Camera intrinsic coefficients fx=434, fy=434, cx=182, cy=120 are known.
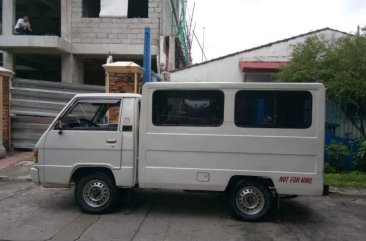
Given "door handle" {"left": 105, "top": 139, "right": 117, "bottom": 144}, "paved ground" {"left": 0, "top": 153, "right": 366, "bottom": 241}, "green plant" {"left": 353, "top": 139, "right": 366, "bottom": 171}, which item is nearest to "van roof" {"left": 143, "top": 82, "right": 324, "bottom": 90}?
"door handle" {"left": 105, "top": 139, "right": 117, "bottom": 144}

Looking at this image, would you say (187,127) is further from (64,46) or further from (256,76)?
(64,46)

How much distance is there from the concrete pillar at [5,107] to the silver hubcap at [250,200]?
795 centimetres

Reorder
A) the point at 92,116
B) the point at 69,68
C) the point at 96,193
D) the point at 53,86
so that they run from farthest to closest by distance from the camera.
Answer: the point at 69,68
the point at 53,86
the point at 92,116
the point at 96,193

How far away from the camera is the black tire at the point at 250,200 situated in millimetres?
6566

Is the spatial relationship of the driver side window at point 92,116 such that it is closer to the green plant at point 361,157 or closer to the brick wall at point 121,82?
the brick wall at point 121,82

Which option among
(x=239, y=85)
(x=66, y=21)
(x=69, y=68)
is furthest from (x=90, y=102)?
(x=66, y=21)

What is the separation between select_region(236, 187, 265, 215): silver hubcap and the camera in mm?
6598

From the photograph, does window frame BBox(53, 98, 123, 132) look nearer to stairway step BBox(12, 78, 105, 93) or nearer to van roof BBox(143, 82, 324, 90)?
van roof BBox(143, 82, 324, 90)

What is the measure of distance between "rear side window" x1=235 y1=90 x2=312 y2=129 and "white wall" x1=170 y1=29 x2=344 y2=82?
745cm

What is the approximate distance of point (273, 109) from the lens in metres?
6.48

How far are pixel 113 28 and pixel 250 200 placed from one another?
11323 mm

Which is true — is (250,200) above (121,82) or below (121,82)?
below

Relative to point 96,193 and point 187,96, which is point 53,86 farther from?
point 187,96

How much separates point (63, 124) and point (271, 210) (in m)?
3.52
